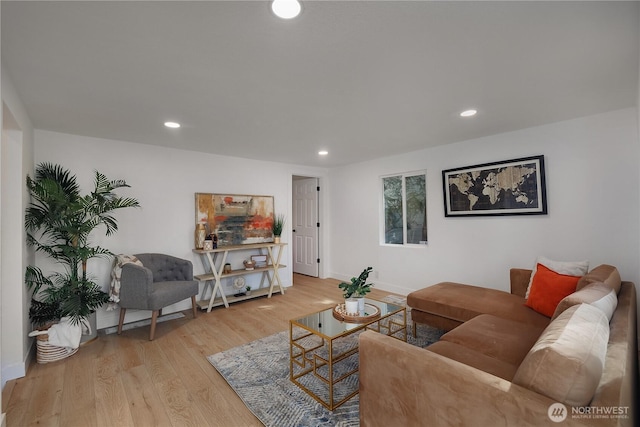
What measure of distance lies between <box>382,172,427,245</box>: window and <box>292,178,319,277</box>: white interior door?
61.1 inches

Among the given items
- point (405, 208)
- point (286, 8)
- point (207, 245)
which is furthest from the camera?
point (405, 208)

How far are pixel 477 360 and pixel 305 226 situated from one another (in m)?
4.58

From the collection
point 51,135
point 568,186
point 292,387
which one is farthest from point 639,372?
point 51,135

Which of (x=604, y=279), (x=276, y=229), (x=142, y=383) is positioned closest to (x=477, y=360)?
(x=604, y=279)

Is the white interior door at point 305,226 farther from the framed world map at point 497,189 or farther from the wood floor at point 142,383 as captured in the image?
the framed world map at point 497,189

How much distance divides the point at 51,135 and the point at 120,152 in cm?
Result: 62

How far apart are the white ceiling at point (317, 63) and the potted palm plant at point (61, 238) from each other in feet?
2.09

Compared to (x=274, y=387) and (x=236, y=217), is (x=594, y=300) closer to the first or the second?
(x=274, y=387)

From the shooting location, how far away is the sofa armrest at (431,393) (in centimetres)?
94

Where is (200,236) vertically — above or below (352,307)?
above

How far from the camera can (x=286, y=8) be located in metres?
1.33

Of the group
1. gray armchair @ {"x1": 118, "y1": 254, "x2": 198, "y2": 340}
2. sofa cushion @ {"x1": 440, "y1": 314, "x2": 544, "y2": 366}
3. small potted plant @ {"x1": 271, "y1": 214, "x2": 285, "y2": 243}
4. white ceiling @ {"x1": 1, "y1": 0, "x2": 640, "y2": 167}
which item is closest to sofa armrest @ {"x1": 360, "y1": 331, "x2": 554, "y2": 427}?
sofa cushion @ {"x1": 440, "y1": 314, "x2": 544, "y2": 366}

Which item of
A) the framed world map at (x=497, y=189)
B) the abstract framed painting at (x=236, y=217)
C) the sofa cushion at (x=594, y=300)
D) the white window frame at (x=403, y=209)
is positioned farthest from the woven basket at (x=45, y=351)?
the framed world map at (x=497, y=189)

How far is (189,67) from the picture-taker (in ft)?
6.04
